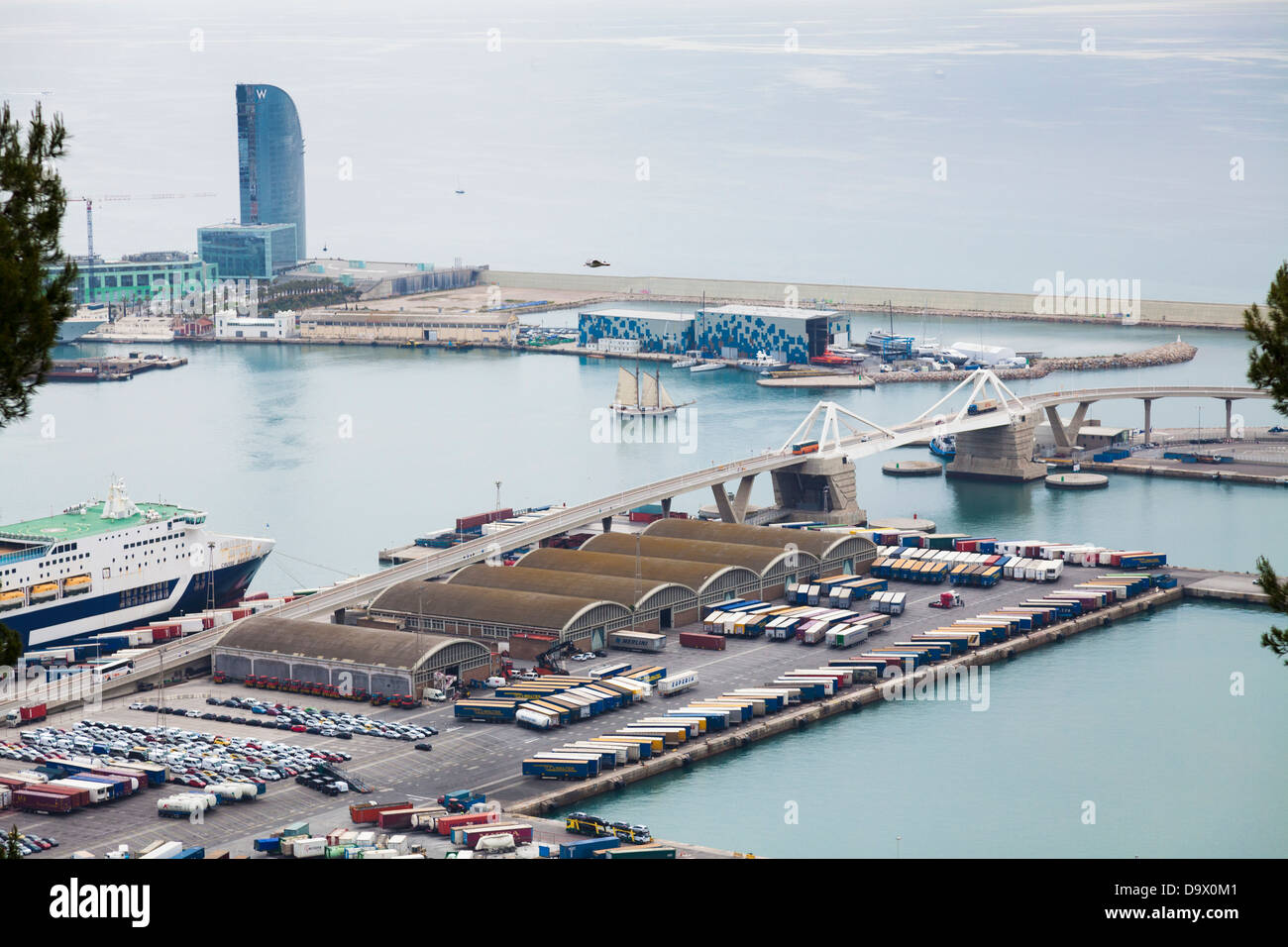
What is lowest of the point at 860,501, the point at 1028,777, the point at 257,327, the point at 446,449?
the point at 1028,777

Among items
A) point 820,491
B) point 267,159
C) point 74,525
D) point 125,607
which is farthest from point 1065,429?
point 267,159

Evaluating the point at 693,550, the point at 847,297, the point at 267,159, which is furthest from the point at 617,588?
the point at 267,159

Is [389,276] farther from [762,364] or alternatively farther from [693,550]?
[693,550]

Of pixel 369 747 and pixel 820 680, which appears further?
pixel 820 680

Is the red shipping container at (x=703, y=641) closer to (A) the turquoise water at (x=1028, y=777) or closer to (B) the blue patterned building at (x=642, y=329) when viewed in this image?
(A) the turquoise water at (x=1028, y=777)

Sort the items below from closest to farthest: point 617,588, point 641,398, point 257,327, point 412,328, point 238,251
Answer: point 617,588 < point 641,398 < point 412,328 < point 257,327 < point 238,251

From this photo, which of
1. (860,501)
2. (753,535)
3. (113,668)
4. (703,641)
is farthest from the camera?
(860,501)

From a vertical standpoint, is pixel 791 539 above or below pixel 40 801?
above

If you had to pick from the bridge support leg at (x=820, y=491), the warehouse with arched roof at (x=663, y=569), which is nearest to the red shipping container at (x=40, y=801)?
the warehouse with arched roof at (x=663, y=569)

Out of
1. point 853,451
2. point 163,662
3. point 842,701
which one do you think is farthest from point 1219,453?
point 163,662
